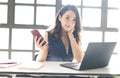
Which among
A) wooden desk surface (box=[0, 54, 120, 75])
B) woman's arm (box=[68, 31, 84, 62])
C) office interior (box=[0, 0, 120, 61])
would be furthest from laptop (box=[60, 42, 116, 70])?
office interior (box=[0, 0, 120, 61])

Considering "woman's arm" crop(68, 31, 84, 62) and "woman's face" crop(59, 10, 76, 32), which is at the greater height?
"woman's face" crop(59, 10, 76, 32)

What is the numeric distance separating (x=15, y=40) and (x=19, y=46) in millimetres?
118

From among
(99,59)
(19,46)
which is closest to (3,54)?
(19,46)

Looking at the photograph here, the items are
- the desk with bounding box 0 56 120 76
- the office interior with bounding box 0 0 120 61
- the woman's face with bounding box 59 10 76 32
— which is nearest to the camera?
the desk with bounding box 0 56 120 76

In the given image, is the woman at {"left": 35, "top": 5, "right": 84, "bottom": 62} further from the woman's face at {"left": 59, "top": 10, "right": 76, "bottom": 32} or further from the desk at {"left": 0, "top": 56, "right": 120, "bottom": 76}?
the desk at {"left": 0, "top": 56, "right": 120, "bottom": 76}

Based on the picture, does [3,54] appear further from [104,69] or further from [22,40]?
[104,69]

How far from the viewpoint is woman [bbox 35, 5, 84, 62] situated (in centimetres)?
259

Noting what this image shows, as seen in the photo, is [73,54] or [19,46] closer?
[73,54]

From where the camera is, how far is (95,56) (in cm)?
194

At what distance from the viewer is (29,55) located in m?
3.89

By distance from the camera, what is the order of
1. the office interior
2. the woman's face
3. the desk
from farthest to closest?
the office interior → the woman's face → the desk

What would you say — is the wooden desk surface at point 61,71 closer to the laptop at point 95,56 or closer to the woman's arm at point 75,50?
the laptop at point 95,56

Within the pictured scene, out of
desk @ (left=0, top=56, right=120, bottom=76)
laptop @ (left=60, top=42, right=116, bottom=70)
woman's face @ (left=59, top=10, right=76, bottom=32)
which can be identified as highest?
woman's face @ (left=59, top=10, right=76, bottom=32)

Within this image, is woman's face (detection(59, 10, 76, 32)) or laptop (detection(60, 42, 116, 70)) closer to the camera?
laptop (detection(60, 42, 116, 70))
